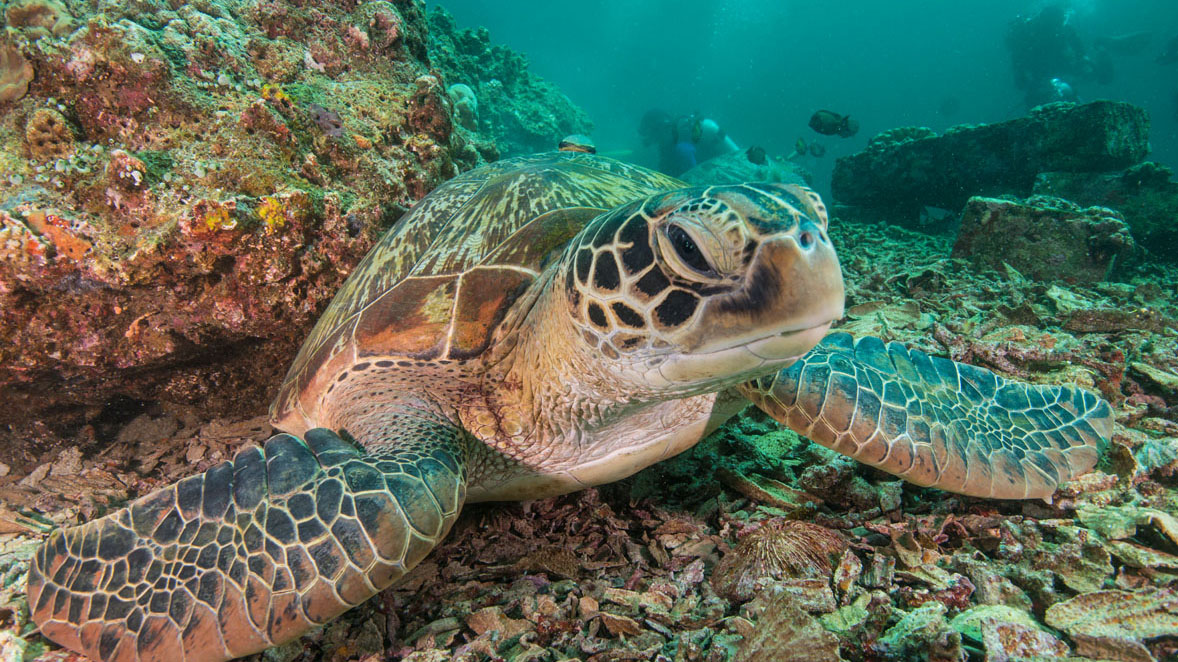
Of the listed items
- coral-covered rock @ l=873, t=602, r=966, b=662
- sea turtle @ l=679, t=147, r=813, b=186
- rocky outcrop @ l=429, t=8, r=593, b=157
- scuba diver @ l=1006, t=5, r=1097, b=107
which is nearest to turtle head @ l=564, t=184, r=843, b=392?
coral-covered rock @ l=873, t=602, r=966, b=662

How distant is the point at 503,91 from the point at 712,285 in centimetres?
1657

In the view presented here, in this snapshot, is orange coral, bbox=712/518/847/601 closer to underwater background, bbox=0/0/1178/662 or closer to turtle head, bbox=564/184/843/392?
underwater background, bbox=0/0/1178/662

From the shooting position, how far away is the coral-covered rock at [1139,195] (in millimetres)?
6684

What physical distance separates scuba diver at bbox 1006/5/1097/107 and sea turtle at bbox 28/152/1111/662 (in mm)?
37318

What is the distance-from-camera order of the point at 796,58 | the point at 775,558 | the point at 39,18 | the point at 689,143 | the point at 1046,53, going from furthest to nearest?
the point at 796,58
the point at 1046,53
the point at 689,143
the point at 39,18
the point at 775,558

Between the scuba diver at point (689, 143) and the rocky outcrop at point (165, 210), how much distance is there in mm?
15153

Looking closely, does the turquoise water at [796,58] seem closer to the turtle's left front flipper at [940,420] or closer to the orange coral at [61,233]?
the orange coral at [61,233]

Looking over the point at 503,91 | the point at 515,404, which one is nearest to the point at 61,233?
the point at 515,404

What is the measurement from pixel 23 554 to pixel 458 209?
2222 millimetres

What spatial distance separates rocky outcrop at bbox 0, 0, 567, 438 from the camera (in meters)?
2.34

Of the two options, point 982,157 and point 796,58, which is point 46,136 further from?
point 796,58

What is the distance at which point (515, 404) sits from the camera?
1.97m

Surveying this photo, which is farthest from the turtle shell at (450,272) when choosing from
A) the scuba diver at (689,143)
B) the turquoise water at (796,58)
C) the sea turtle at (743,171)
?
the turquoise water at (796,58)

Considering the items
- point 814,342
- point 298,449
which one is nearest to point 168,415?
point 298,449
